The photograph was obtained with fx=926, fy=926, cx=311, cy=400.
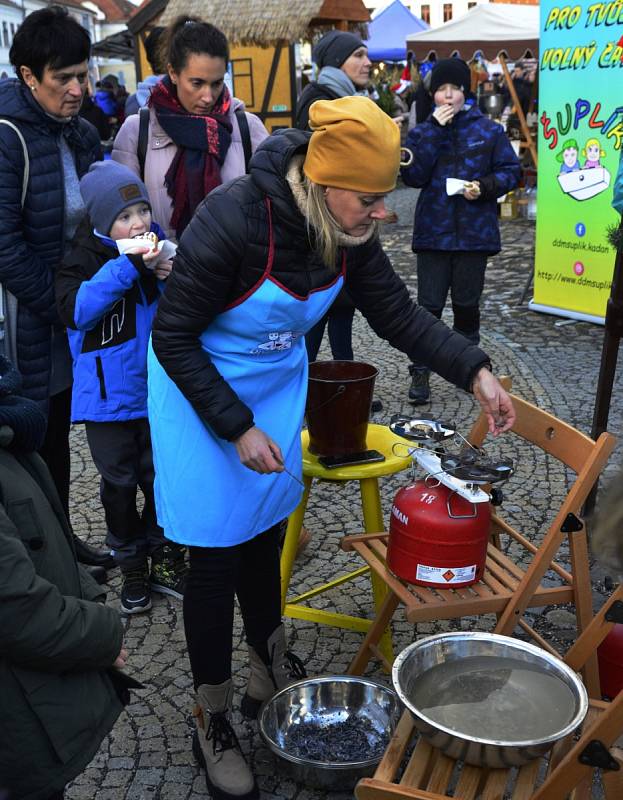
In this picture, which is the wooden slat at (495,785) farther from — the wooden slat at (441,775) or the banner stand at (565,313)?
the banner stand at (565,313)

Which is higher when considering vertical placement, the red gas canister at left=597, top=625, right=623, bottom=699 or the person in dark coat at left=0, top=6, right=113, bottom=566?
the person in dark coat at left=0, top=6, right=113, bottom=566

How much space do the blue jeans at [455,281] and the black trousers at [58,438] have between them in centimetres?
265

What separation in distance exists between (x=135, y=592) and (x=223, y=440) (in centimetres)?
137

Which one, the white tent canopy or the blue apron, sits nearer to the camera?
the blue apron

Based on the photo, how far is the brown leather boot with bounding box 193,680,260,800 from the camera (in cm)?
262

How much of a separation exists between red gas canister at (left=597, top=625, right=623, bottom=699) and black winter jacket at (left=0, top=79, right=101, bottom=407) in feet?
7.25

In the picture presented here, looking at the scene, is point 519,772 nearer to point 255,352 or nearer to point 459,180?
point 255,352

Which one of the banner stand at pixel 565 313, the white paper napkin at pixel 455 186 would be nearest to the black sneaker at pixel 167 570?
the white paper napkin at pixel 455 186

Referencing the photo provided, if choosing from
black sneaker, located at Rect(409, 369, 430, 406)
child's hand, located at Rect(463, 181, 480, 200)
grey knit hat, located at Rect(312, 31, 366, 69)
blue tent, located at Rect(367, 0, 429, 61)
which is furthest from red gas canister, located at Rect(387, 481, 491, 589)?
blue tent, located at Rect(367, 0, 429, 61)

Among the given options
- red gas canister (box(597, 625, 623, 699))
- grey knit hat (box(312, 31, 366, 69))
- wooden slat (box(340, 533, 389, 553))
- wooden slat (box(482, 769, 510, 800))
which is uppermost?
grey knit hat (box(312, 31, 366, 69))

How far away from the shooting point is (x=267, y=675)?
9.82 ft

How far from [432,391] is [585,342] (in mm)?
1690

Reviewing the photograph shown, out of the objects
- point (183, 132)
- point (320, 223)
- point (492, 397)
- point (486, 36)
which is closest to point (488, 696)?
point (492, 397)

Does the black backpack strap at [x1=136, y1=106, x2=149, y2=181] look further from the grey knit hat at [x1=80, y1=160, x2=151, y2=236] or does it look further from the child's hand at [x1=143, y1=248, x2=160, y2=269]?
the child's hand at [x1=143, y1=248, x2=160, y2=269]
